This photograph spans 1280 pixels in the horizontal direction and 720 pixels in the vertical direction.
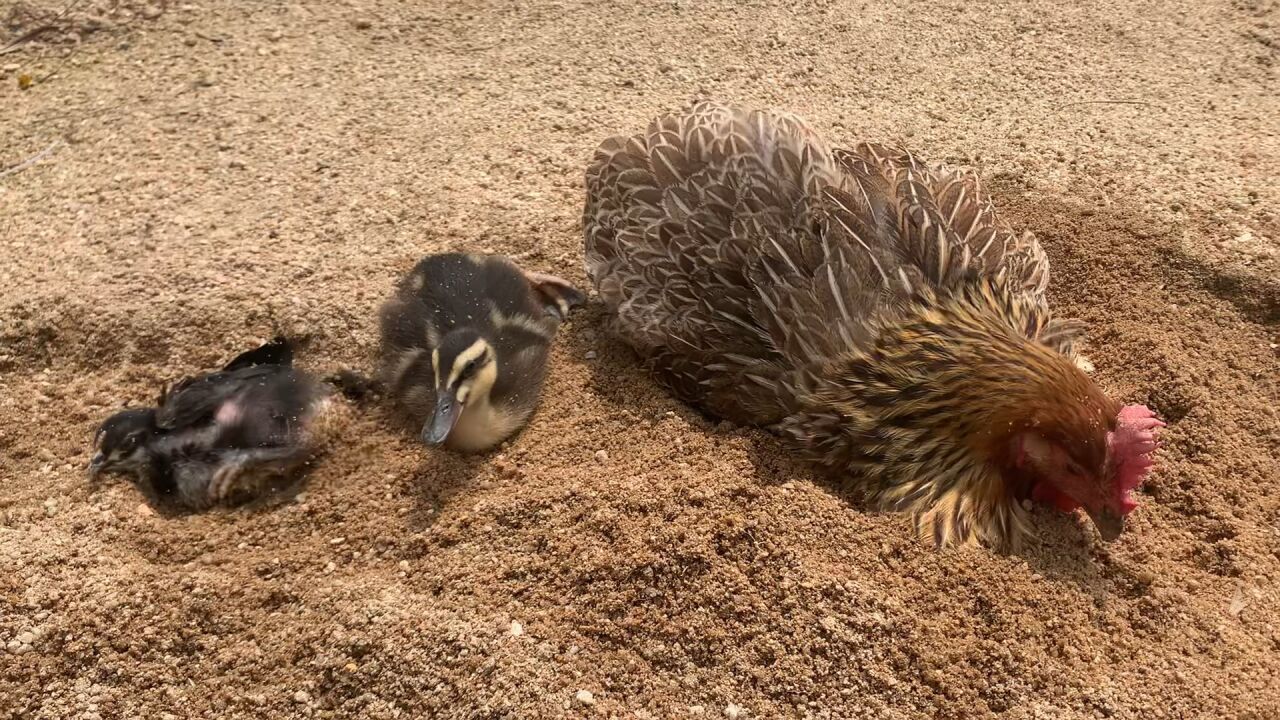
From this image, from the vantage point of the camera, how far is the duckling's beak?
295 cm

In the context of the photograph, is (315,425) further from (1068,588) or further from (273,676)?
(1068,588)

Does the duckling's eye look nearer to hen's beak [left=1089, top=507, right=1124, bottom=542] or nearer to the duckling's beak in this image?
the duckling's beak

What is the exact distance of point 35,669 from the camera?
2.66m

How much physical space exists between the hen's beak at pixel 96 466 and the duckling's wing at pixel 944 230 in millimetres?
2946

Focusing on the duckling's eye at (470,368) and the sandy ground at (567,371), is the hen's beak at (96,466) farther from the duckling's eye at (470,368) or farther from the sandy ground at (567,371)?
the duckling's eye at (470,368)

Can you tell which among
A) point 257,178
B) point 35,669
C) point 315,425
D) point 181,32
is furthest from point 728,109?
point 181,32

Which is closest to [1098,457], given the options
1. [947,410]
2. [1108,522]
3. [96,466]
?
[1108,522]

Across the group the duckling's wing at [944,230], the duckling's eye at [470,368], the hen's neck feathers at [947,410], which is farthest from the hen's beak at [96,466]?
the duckling's wing at [944,230]

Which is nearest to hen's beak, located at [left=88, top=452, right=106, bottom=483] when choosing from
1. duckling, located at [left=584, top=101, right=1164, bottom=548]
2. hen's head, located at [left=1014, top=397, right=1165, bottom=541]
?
duckling, located at [left=584, top=101, right=1164, bottom=548]

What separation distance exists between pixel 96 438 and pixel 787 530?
8.43 feet

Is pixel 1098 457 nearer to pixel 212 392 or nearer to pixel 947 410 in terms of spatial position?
pixel 947 410

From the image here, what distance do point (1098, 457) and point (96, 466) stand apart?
3394 millimetres

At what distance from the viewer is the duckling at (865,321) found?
2.62 meters

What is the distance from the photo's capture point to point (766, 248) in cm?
307
